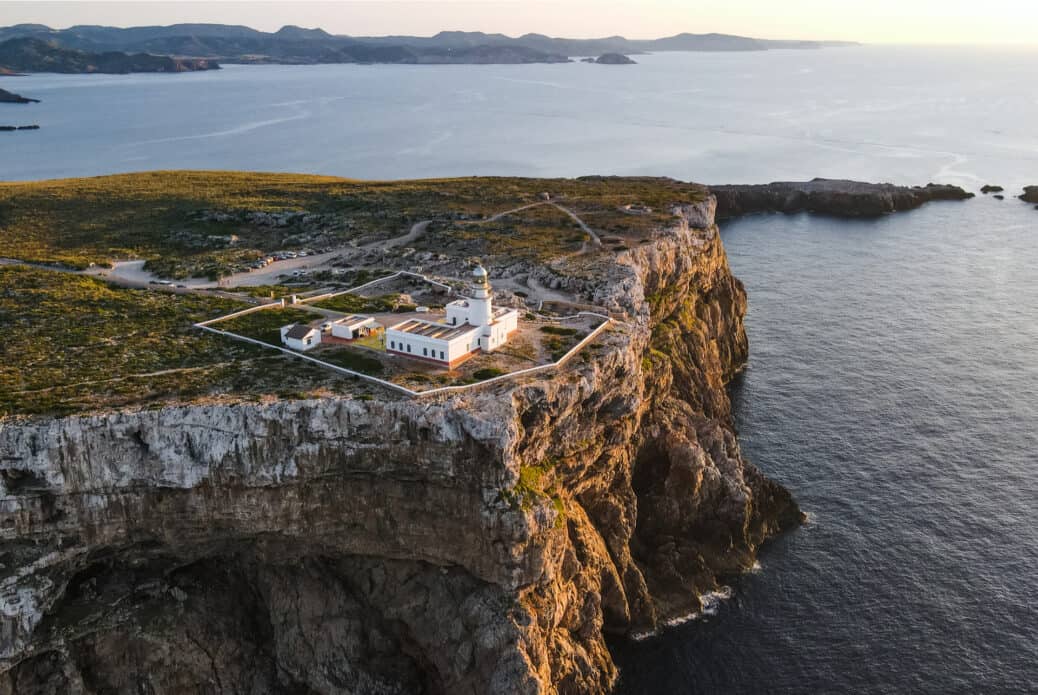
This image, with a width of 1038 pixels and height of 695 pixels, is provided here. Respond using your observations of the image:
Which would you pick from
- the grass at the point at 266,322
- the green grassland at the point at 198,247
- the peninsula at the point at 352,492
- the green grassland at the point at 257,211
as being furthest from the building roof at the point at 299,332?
the green grassland at the point at 257,211

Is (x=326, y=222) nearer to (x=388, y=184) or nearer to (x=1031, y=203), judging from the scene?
(x=388, y=184)

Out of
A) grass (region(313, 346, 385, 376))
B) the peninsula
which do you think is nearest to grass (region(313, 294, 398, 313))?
the peninsula

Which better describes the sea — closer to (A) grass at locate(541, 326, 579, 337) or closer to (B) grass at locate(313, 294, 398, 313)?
(A) grass at locate(541, 326, 579, 337)

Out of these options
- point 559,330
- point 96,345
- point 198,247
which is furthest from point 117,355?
point 198,247

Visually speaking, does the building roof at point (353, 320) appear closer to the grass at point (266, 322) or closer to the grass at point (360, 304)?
the grass at point (266, 322)

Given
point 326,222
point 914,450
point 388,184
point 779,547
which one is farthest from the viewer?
point 388,184

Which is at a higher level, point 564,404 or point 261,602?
point 564,404

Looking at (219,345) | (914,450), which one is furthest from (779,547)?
(219,345)
